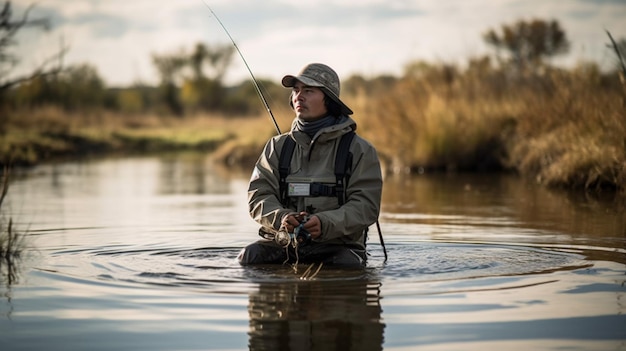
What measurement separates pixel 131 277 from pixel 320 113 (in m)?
1.69

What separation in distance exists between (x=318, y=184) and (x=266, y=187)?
1.29ft

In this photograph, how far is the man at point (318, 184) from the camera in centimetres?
687

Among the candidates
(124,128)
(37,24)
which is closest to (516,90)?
(37,24)

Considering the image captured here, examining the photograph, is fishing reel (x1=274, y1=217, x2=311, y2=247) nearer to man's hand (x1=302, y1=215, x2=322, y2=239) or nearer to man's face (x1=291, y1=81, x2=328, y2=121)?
man's hand (x1=302, y1=215, x2=322, y2=239)

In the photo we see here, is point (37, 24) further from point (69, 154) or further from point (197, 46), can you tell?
point (197, 46)

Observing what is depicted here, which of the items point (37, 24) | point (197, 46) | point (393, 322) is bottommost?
point (393, 322)

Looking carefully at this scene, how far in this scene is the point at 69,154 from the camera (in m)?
30.6

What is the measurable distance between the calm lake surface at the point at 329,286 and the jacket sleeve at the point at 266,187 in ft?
1.29

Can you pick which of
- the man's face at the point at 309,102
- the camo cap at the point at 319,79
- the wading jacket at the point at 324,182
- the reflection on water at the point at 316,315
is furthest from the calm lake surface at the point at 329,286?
the camo cap at the point at 319,79

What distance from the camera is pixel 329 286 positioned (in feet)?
20.7

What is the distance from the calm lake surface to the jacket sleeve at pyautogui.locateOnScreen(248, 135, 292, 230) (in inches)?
15.4

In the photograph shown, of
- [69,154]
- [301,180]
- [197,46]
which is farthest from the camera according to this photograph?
[197,46]

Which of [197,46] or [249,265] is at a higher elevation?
[197,46]

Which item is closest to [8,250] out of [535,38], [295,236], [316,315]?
[295,236]
